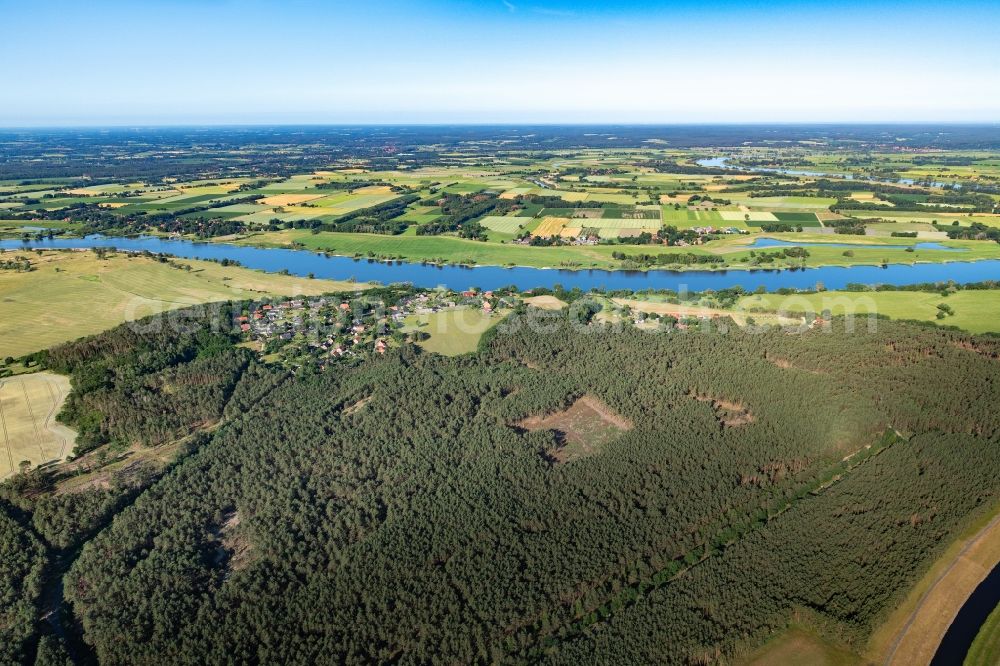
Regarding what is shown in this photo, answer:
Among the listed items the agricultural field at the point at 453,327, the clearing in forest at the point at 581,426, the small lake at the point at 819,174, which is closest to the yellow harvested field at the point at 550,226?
the agricultural field at the point at 453,327

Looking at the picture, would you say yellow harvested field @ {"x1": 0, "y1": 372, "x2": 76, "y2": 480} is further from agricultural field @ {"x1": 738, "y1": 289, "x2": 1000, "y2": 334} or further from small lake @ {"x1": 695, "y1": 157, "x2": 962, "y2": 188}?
small lake @ {"x1": 695, "y1": 157, "x2": 962, "y2": 188}

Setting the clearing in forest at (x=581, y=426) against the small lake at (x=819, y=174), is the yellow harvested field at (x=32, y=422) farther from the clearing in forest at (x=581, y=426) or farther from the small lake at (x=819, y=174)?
the small lake at (x=819, y=174)

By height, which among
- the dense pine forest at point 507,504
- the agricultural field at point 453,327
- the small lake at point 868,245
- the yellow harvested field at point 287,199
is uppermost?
the yellow harvested field at point 287,199

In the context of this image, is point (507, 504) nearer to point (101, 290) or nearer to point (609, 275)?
point (609, 275)

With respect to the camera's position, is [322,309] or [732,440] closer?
[732,440]

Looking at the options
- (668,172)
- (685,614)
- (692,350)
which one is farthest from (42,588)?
(668,172)

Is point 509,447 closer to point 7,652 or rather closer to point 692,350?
point 692,350

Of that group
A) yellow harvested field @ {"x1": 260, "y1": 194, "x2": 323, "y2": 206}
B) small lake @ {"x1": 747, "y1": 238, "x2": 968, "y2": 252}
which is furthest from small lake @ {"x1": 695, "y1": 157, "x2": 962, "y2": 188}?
yellow harvested field @ {"x1": 260, "y1": 194, "x2": 323, "y2": 206}
